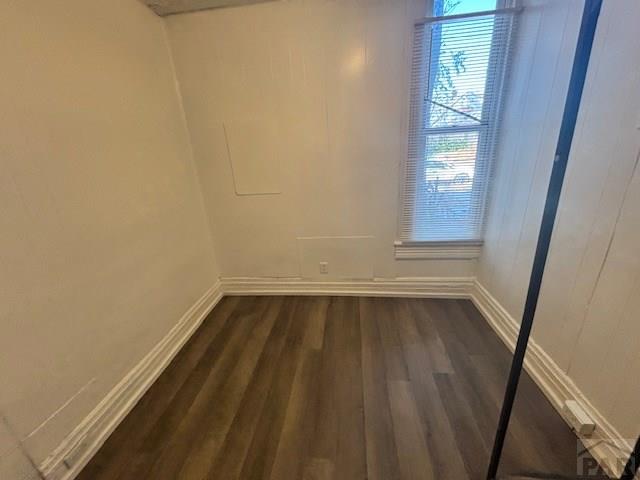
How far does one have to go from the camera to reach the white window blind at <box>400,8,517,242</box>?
1.66m

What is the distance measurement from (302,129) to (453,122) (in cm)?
109

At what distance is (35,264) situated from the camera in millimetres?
1075

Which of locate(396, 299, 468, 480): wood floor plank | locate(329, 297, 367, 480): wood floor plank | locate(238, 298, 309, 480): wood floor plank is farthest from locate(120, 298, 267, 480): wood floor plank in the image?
locate(396, 299, 468, 480): wood floor plank

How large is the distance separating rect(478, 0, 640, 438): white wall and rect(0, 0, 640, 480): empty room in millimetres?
11

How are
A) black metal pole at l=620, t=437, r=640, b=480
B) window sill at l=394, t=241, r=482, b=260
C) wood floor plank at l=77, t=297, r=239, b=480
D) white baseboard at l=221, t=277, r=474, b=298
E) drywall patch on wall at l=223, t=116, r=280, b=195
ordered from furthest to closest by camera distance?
white baseboard at l=221, t=277, r=474, b=298 < window sill at l=394, t=241, r=482, b=260 < drywall patch on wall at l=223, t=116, r=280, b=195 < wood floor plank at l=77, t=297, r=239, b=480 < black metal pole at l=620, t=437, r=640, b=480

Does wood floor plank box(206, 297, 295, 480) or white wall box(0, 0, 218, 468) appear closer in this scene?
white wall box(0, 0, 218, 468)

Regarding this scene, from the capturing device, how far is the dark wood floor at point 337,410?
3.69ft

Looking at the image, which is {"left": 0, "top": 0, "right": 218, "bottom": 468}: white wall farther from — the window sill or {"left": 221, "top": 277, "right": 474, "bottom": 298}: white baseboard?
the window sill

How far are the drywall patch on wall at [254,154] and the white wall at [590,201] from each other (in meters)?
1.65

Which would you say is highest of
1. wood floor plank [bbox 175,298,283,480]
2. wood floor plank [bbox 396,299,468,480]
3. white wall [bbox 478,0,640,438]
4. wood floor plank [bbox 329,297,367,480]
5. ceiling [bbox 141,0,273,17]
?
ceiling [bbox 141,0,273,17]

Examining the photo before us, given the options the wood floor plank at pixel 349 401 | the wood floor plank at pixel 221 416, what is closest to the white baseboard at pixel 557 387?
the wood floor plank at pixel 349 401

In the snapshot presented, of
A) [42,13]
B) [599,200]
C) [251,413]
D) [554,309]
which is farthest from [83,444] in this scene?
[599,200]

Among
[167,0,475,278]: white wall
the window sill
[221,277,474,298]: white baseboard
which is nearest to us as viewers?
[167,0,475,278]: white wall

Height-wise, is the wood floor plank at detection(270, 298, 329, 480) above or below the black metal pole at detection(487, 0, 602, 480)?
below
